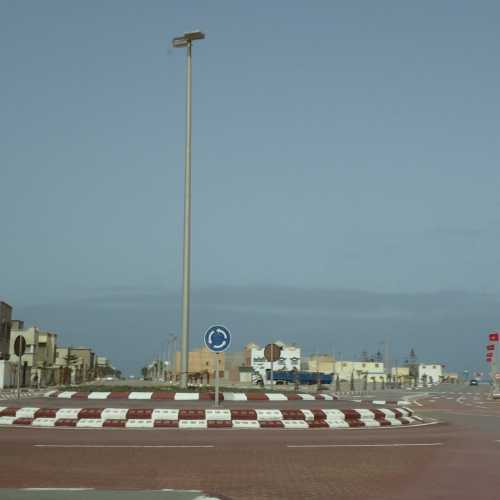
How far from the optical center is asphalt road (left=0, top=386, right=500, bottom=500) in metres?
10.2

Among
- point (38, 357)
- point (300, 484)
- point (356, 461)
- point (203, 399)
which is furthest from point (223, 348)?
point (38, 357)

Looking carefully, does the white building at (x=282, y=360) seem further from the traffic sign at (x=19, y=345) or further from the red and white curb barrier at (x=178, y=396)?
the red and white curb barrier at (x=178, y=396)

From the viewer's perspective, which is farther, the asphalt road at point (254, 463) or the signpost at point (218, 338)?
the signpost at point (218, 338)

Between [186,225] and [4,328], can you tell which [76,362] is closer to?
[4,328]

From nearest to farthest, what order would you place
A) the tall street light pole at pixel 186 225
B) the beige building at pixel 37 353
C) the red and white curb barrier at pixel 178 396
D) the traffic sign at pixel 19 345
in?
the red and white curb barrier at pixel 178 396
the tall street light pole at pixel 186 225
the traffic sign at pixel 19 345
the beige building at pixel 37 353

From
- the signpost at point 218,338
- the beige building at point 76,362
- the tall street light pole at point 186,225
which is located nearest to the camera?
the signpost at point 218,338

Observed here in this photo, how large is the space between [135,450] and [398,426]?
9773 millimetres

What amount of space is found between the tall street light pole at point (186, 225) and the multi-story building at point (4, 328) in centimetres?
5995

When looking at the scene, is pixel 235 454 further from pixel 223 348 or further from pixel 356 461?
pixel 223 348

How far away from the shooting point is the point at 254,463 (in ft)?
42.1

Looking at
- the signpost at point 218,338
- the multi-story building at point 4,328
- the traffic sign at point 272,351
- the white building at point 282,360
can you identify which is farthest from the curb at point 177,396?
the white building at point 282,360

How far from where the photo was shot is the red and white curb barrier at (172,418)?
19.9 metres

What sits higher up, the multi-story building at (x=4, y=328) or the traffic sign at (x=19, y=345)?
the multi-story building at (x=4, y=328)

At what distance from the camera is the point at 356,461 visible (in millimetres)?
13234
